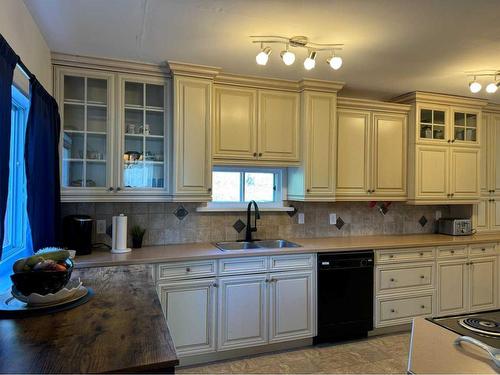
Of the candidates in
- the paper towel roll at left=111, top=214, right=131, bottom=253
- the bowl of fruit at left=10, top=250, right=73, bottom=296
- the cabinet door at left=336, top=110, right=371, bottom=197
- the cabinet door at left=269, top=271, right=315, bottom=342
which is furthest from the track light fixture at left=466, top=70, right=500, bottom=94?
the bowl of fruit at left=10, top=250, right=73, bottom=296

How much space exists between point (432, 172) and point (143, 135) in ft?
9.98

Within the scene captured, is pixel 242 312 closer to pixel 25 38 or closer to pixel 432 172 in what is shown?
pixel 25 38

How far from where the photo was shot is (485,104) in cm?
386

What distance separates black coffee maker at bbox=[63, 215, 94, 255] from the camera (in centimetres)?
258

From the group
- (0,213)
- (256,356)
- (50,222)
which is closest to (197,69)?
(50,222)

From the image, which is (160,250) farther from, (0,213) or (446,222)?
(446,222)

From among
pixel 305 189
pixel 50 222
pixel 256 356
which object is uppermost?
pixel 305 189

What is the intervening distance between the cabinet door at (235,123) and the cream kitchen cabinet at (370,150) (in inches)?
37.3

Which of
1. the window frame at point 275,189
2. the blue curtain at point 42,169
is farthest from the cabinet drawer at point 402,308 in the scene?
the blue curtain at point 42,169

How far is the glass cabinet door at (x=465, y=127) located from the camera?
3822 mm

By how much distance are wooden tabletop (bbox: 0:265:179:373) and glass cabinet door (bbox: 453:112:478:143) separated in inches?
149

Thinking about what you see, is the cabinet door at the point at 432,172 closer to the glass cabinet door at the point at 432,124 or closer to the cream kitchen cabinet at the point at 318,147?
the glass cabinet door at the point at 432,124

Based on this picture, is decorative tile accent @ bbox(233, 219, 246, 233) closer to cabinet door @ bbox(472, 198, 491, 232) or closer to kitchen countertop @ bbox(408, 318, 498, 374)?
kitchen countertop @ bbox(408, 318, 498, 374)

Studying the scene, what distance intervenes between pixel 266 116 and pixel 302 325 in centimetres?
193
